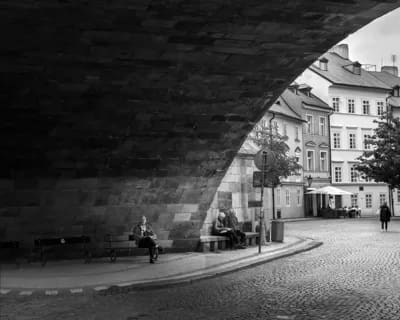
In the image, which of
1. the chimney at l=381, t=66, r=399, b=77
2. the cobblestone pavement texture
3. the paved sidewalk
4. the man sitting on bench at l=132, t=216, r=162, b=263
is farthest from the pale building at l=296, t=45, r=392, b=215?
the cobblestone pavement texture

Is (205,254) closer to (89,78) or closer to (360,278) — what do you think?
(360,278)

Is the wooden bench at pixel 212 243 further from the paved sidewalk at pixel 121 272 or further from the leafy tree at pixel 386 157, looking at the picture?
the leafy tree at pixel 386 157

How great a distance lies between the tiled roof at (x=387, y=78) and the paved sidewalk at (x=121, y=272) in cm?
5648

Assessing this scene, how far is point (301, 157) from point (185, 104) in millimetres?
43286

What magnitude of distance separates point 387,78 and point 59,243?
62351 millimetres

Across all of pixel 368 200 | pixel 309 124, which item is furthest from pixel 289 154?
pixel 368 200

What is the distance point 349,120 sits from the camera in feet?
201

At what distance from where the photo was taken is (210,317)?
317 inches

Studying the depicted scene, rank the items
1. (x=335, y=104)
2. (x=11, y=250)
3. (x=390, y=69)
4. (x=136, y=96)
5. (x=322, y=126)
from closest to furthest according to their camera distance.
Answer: (x=136, y=96) → (x=11, y=250) → (x=322, y=126) → (x=335, y=104) → (x=390, y=69)

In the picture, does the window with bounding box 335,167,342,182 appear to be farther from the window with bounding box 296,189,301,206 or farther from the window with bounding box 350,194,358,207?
the window with bounding box 296,189,301,206

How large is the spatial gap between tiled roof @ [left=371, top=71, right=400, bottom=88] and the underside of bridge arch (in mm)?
56601

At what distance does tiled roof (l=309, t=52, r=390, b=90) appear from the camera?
198 ft

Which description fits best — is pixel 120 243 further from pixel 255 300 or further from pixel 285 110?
pixel 285 110

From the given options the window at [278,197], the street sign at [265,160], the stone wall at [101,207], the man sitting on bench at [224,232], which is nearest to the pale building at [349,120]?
the window at [278,197]
